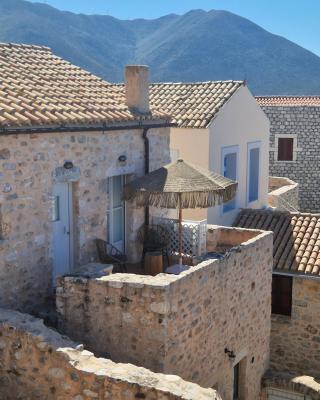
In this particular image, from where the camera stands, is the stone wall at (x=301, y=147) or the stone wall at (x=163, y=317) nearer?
the stone wall at (x=163, y=317)

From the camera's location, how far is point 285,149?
25.8 m

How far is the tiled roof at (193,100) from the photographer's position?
14.9 m

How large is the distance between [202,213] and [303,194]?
12.8 m

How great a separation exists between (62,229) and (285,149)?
59.4 feet

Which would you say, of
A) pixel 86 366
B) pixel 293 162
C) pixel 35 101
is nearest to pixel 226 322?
pixel 86 366

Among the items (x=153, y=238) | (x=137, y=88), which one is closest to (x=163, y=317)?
(x=153, y=238)

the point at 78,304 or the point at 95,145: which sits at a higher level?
the point at 95,145

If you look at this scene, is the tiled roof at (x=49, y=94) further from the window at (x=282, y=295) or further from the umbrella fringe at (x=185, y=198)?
the window at (x=282, y=295)

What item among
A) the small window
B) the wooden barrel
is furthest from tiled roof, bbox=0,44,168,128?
the small window

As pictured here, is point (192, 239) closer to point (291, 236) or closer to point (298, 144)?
point (291, 236)

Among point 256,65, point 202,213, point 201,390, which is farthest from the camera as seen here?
point 256,65

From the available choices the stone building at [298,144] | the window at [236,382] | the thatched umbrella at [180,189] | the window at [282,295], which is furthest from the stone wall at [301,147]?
the thatched umbrella at [180,189]

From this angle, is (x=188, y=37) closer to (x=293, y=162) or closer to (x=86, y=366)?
(x=293, y=162)

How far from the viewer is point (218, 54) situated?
112 metres
